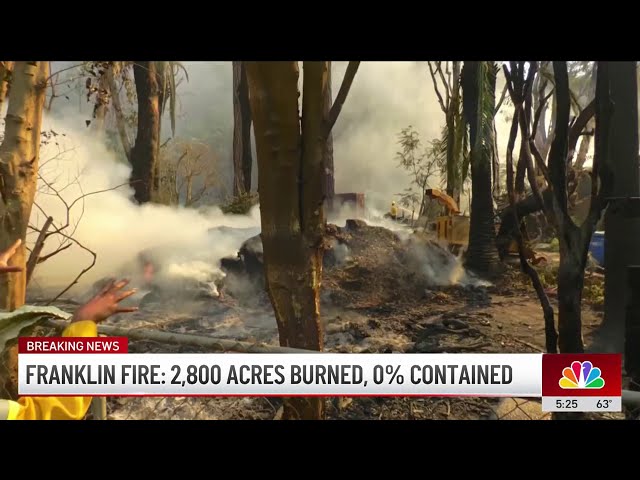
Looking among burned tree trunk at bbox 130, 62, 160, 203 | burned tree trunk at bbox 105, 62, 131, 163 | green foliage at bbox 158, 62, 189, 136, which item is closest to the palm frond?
green foliage at bbox 158, 62, 189, 136

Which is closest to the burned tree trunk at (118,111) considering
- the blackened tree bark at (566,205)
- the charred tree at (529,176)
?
the charred tree at (529,176)

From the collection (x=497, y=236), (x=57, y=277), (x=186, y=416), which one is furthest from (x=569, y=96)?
(x=57, y=277)

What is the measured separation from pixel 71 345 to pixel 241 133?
1385 millimetres

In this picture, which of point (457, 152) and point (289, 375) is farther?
point (457, 152)

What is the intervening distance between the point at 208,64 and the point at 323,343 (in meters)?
1.59

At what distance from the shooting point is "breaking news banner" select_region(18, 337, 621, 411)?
280 cm

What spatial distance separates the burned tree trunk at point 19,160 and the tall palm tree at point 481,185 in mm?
2286

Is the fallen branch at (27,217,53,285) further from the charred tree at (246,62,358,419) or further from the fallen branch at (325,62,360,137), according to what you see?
the fallen branch at (325,62,360,137)

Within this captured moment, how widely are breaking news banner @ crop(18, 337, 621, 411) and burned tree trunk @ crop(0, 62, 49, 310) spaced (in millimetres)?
340

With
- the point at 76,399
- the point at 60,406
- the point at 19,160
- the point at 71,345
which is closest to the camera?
the point at 60,406

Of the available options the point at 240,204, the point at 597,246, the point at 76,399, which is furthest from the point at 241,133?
the point at 597,246

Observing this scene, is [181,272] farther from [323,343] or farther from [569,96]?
[569,96]

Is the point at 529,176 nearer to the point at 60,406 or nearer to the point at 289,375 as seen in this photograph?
the point at 289,375

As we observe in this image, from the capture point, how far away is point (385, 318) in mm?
2926
